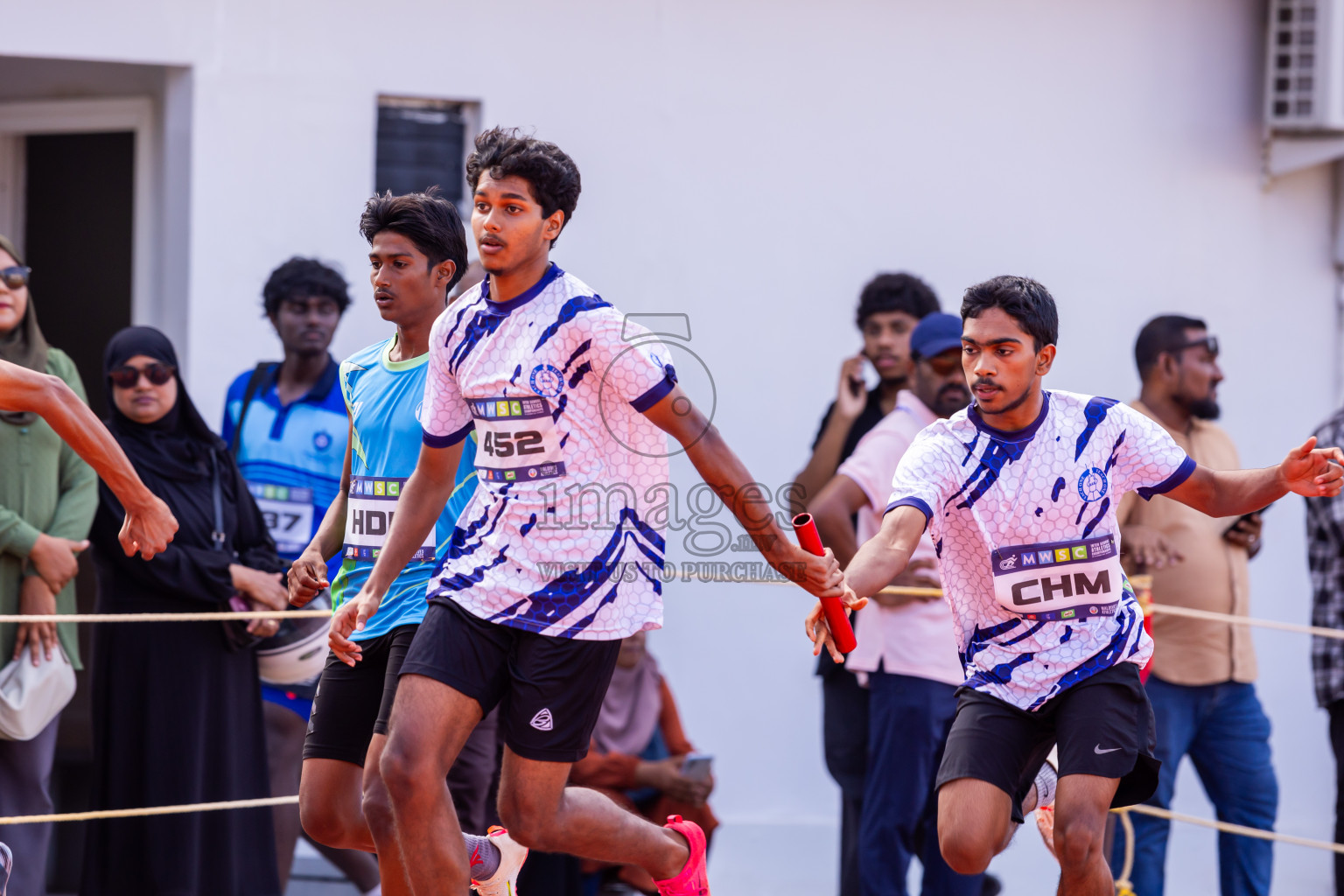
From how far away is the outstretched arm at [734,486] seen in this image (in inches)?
147

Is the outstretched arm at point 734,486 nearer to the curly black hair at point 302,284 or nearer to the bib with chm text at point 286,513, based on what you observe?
the bib with chm text at point 286,513

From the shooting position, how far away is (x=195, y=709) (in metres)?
5.30

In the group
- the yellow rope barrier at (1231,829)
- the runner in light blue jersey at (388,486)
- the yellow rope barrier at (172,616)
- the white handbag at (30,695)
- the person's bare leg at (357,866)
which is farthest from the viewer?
the person's bare leg at (357,866)

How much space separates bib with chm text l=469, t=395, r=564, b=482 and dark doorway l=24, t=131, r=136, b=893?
12.6 ft

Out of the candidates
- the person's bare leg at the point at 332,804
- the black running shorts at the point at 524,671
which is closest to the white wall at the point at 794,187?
the person's bare leg at the point at 332,804

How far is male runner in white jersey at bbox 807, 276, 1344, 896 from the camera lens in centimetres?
402

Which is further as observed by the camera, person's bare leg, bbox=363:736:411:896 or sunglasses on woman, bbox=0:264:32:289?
sunglasses on woman, bbox=0:264:32:289

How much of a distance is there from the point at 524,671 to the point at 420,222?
51.1 inches

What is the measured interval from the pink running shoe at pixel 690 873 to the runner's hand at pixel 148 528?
1.59m

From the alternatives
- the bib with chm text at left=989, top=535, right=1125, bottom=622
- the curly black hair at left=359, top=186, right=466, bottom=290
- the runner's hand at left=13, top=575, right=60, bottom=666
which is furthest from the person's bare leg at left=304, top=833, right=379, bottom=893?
the bib with chm text at left=989, top=535, right=1125, bottom=622

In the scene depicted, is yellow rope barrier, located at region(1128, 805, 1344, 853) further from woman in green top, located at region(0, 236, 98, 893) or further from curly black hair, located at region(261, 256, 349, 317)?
woman in green top, located at region(0, 236, 98, 893)

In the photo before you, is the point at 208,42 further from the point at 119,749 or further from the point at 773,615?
the point at 773,615

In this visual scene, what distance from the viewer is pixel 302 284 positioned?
591cm

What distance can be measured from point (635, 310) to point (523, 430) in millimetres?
3091
